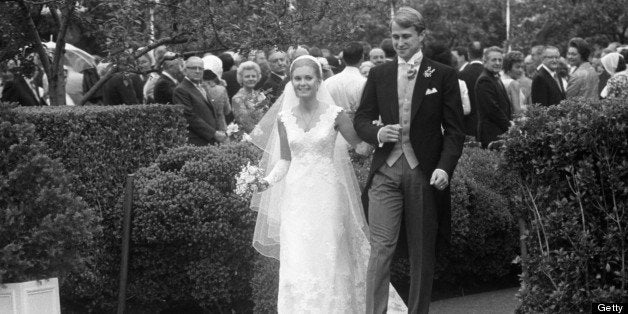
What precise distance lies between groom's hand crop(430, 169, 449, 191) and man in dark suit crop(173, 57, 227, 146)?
186 inches

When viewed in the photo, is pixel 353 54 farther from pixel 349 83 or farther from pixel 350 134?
pixel 350 134

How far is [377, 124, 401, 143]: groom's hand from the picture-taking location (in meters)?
6.91

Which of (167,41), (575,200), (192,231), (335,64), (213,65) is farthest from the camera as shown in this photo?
(335,64)

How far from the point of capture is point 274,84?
1352cm

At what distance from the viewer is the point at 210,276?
864 cm

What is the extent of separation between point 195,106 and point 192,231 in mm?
3265

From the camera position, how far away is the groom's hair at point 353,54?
12.0 metres

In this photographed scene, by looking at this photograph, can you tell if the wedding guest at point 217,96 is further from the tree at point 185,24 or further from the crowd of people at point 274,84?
the tree at point 185,24

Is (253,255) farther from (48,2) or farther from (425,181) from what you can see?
(48,2)

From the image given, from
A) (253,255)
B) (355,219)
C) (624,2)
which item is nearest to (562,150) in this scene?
(355,219)

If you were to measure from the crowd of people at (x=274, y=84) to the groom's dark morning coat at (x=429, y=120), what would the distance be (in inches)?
109

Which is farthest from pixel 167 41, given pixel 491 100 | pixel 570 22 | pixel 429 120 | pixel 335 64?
pixel 570 22

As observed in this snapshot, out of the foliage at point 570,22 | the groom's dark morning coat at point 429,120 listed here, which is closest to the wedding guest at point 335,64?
the groom's dark morning coat at point 429,120

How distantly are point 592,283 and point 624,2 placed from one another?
21896mm
